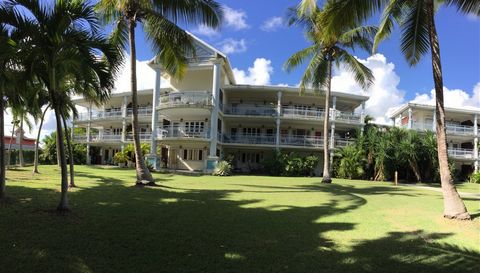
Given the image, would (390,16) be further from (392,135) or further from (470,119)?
(470,119)

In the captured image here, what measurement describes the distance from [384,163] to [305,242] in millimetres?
24215

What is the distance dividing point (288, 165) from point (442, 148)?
2025 cm

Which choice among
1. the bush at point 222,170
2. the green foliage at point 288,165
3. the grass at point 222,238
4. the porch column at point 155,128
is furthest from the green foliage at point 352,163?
the grass at point 222,238

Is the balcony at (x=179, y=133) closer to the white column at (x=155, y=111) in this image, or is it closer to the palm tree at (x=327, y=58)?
the white column at (x=155, y=111)

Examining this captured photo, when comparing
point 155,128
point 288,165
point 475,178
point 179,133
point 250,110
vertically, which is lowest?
point 475,178

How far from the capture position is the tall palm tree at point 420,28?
9.42 metres

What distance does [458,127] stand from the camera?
37.2 metres

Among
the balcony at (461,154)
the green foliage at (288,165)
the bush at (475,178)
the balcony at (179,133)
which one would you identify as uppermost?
the balcony at (179,133)

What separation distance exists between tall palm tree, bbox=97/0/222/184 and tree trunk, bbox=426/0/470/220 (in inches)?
312

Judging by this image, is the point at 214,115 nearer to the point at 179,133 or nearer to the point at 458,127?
the point at 179,133

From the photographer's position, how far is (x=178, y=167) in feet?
110

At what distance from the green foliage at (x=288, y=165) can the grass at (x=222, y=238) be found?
62.2ft

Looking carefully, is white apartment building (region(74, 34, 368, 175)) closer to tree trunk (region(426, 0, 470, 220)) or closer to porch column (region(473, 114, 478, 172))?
porch column (region(473, 114, 478, 172))

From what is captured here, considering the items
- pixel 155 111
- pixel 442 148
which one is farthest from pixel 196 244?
pixel 155 111
